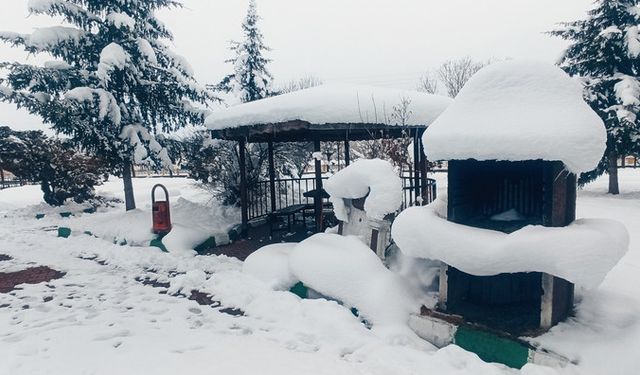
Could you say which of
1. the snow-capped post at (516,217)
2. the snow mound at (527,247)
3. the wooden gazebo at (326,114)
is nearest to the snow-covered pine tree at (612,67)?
the wooden gazebo at (326,114)

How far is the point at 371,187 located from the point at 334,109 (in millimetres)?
1844

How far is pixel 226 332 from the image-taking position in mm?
4234

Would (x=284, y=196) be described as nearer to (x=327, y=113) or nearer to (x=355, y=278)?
(x=327, y=113)

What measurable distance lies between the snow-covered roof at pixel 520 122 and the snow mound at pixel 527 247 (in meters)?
0.62

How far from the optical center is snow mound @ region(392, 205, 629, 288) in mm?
3104

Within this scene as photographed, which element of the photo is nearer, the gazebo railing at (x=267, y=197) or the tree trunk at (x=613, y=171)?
the gazebo railing at (x=267, y=197)

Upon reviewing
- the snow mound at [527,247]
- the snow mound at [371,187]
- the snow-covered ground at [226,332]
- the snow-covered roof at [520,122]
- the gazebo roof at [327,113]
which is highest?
the gazebo roof at [327,113]

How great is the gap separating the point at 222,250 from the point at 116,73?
676 cm

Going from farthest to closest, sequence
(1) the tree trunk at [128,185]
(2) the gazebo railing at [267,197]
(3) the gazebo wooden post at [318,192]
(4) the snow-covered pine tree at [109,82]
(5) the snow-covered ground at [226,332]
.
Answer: (1) the tree trunk at [128,185] < (2) the gazebo railing at [267,197] < (4) the snow-covered pine tree at [109,82] < (3) the gazebo wooden post at [318,192] < (5) the snow-covered ground at [226,332]

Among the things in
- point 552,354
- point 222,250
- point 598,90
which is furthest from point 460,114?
point 598,90

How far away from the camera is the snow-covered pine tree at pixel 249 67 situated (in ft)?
63.6

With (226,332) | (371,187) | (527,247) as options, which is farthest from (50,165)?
(527,247)

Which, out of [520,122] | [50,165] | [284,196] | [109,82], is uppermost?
[109,82]

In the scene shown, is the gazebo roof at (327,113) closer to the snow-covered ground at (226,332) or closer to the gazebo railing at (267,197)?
the snow-covered ground at (226,332)
